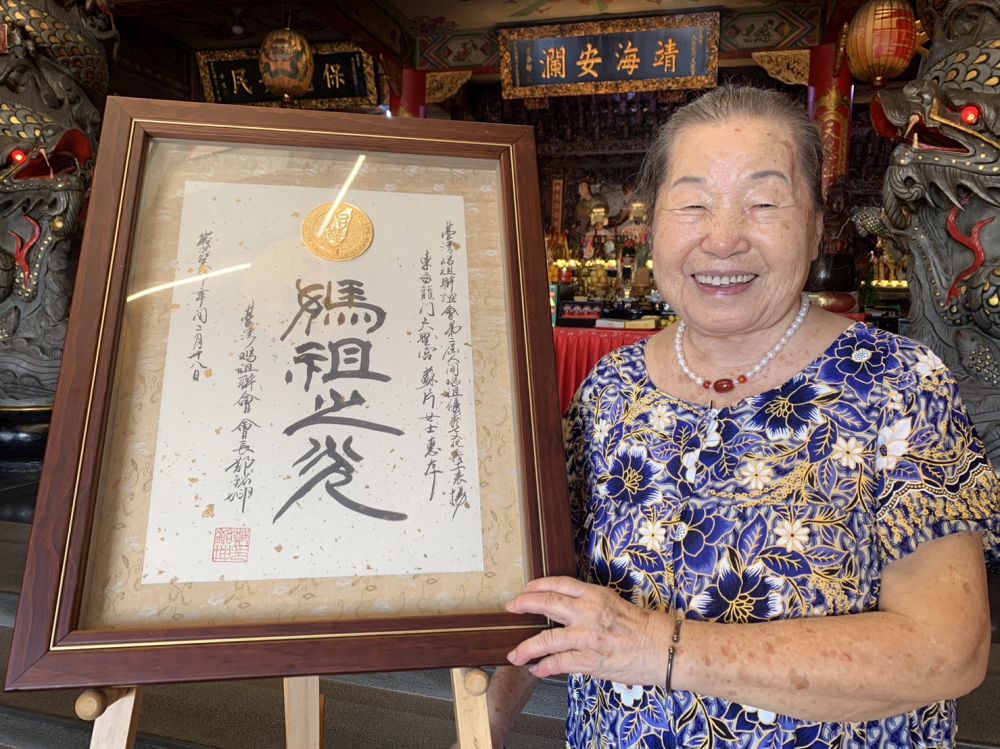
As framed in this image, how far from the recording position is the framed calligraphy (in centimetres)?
73

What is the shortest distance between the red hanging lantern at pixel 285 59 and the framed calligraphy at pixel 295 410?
4.75 metres

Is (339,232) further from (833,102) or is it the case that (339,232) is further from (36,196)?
(833,102)

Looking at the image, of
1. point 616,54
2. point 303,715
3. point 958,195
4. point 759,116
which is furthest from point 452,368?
point 616,54

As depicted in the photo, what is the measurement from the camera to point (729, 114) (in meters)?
0.89

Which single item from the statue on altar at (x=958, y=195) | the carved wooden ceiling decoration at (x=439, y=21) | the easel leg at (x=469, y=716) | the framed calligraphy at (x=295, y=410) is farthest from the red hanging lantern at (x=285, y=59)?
the easel leg at (x=469, y=716)

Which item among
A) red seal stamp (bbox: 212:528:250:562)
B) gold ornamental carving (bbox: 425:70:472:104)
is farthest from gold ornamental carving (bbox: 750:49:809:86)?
red seal stamp (bbox: 212:528:250:562)

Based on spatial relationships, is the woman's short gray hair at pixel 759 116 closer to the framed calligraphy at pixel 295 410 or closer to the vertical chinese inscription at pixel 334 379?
the framed calligraphy at pixel 295 410

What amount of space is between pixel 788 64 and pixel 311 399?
6.31 metres

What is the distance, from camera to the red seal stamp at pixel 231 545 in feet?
2.53

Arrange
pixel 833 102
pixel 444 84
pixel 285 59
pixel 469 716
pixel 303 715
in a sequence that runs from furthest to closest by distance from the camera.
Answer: pixel 444 84, pixel 833 102, pixel 285 59, pixel 303 715, pixel 469 716

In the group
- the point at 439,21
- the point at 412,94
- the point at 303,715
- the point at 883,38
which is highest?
the point at 439,21

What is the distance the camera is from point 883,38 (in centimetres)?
409

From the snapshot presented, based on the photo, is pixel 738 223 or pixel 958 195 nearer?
pixel 738 223

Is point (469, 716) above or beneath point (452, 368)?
beneath
